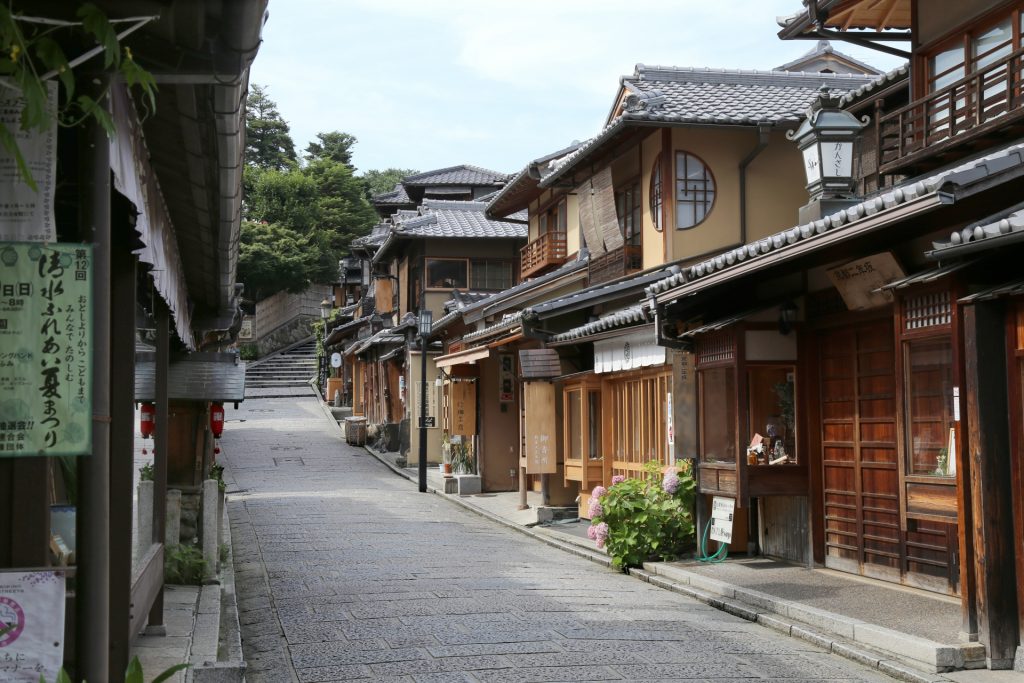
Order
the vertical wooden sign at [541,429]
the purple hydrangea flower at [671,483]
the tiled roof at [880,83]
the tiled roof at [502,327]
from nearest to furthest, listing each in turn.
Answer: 1. the purple hydrangea flower at [671,483]
2. the tiled roof at [880,83]
3. the vertical wooden sign at [541,429]
4. the tiled roof at [502,327]

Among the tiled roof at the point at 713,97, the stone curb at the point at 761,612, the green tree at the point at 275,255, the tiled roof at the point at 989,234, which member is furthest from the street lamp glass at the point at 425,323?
the green tree at the point at 275,255

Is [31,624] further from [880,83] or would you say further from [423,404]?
[423,404]

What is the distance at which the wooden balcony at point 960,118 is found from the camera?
41.7 feet

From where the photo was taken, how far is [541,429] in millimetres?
23562

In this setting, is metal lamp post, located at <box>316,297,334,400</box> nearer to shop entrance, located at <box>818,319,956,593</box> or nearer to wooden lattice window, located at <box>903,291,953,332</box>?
shop entrance, located at <box>818,319,956,593</box>

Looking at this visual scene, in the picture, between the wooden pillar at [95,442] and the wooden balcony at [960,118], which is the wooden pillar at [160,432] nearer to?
the wooden pillar at [95,442]

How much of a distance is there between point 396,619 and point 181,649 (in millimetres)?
2621

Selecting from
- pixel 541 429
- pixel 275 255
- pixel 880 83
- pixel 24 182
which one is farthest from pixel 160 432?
pixel 275 255

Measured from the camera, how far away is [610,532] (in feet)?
53.8

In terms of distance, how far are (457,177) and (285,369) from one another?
24.1 m

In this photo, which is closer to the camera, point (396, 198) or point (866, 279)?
point (866, 279)

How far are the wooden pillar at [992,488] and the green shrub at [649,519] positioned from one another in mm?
6954

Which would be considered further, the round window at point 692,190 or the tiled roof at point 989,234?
the round window at point 692,190

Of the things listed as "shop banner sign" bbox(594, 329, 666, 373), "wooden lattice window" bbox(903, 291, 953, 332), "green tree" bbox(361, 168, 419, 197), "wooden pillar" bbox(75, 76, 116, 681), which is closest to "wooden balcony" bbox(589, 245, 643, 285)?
"shop banner sign" bbox(594, 329, 666, 373)
